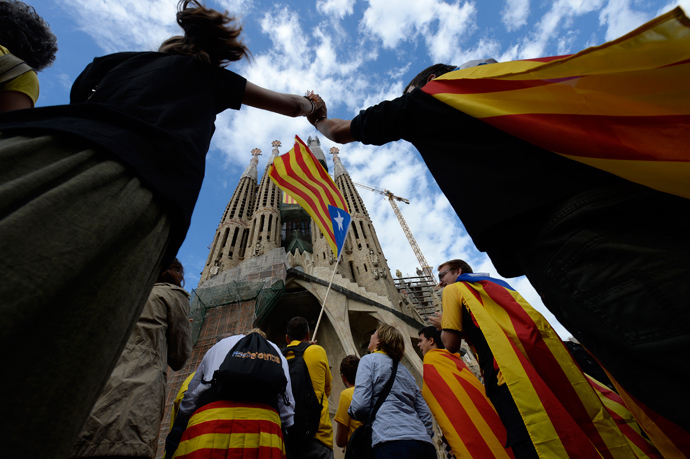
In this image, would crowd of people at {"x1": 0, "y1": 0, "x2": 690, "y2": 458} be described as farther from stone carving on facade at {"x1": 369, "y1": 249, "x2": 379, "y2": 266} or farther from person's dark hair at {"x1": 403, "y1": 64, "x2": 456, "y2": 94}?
stone carving on facade at {"x1": 369, "y1": 249, "x2": 379, "y2": 266}

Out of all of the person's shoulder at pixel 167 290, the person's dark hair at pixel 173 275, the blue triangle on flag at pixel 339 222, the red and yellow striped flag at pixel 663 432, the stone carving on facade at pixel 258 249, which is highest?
the stone carving on facade at pixel 258 249

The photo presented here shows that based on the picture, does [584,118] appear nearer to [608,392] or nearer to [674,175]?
[674,175]

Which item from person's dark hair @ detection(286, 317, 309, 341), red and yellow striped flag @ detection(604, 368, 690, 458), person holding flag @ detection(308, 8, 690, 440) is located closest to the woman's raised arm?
person holding flag @ detection(308, 8, 690, 440)

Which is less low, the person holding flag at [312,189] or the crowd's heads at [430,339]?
the person holding flag at [312,189]

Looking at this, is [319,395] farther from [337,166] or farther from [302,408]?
[337,166]

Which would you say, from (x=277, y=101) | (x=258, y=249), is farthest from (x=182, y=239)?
(x=258, y=249)

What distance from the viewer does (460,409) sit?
9.69 ft

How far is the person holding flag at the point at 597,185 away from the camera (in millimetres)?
915

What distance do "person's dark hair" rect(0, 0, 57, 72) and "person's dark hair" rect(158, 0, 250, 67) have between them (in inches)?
31.1

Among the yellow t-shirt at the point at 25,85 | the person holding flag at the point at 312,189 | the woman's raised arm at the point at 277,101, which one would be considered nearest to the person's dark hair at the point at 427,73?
the woman's raised arm at the point at 277,101

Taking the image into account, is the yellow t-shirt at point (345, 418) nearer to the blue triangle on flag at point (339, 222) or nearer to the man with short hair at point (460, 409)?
the man with short hair at point (460, 409)

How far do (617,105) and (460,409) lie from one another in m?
2.72

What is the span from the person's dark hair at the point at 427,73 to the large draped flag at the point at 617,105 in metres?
0.86

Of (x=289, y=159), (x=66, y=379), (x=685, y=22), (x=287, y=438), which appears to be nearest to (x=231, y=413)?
(x=287, y=438)
